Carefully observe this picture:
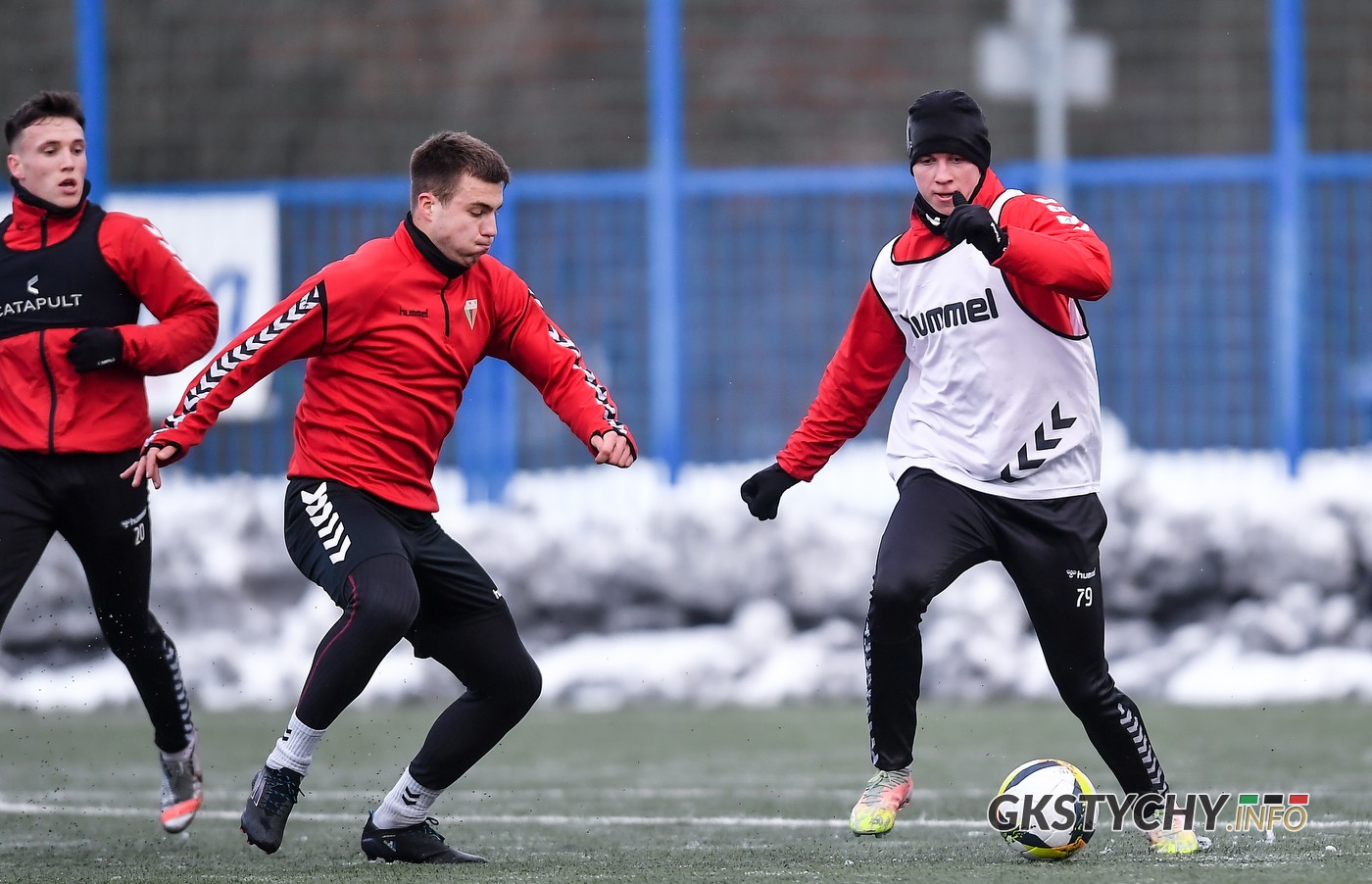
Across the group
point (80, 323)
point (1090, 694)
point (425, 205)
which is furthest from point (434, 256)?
point (1090, 694)

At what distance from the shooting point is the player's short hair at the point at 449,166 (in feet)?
17.9

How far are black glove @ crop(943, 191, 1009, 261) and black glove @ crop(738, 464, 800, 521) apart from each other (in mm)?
1005

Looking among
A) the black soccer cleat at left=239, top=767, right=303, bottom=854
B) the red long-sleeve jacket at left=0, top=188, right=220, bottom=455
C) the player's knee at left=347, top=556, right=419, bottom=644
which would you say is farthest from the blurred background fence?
the black soccer cleat at left=239, top=767, right=303, bottom=854

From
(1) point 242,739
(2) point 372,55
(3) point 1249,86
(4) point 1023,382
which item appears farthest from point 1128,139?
(4) point 1023,382

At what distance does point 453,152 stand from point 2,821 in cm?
283

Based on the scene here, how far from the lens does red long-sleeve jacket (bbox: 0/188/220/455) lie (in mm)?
A: 5992

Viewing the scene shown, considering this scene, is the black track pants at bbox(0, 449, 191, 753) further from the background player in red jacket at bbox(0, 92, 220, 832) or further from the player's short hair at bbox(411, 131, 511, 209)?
the player's short hair at bbox(411, 131, 511, 209)

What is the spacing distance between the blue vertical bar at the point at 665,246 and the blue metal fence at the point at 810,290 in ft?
0.13

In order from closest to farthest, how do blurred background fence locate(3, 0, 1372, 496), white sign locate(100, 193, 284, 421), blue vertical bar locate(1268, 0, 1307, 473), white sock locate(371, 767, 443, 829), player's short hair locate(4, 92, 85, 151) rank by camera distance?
white sock locate(371, 767, 443, 829)
player's short hair locate(4, 92, 85, 151)
blue vertical bar locate(1268, 0, 1307, 473)
blurred background fence locate(3, 0, 1372, 496)
white sign locate(100, 193, 284, 421)

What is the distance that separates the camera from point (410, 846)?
5.54 metres

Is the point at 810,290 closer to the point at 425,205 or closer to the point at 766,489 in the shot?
the point at 766,489

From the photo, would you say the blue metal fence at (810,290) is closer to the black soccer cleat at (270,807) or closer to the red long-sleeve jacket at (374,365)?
the red long-sleeve jacket at (374,365)

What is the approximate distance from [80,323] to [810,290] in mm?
5655

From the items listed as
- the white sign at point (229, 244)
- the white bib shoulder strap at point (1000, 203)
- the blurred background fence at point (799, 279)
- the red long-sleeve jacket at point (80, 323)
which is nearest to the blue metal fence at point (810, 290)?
the blurred background fence at point (799, 279)
